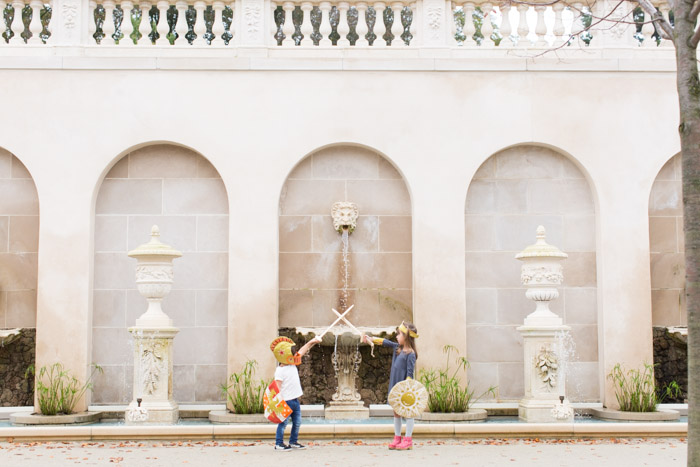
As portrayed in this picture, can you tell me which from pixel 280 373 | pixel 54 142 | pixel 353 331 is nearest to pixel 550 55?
pixel 353 331

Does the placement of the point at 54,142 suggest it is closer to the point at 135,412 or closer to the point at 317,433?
the point at 135,412

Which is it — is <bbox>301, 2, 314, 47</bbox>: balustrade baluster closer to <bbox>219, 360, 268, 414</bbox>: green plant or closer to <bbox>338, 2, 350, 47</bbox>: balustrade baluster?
<bbox>338, 2, 350, 47</bbox>: balustrade baluster

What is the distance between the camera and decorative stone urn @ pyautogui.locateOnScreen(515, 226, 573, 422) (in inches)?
483

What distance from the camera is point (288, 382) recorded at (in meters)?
10.5

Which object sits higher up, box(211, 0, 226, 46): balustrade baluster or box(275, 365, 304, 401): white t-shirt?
box(211, 0, 226, 46): balustrade baluster

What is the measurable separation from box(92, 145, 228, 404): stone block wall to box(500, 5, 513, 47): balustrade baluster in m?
4.99

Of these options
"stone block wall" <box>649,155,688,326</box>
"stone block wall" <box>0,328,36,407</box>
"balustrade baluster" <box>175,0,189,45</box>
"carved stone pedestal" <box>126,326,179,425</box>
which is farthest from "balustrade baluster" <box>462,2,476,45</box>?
"stone block wall" <box>0,328,36,407</box>

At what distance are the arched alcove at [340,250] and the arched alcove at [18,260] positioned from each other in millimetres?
3820

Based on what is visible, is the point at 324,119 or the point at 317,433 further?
the point at 324,119

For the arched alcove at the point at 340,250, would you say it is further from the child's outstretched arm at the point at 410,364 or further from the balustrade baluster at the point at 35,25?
the balustrade baluster at the point at 35,25

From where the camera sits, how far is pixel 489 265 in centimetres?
1403

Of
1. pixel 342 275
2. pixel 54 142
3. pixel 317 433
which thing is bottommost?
pixel 317 433

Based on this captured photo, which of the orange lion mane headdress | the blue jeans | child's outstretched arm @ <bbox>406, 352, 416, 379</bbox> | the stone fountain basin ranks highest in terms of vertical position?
the stone fountain basin

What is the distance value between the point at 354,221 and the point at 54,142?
472cm
